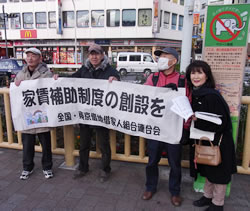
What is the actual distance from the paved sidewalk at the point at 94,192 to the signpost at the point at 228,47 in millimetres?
984

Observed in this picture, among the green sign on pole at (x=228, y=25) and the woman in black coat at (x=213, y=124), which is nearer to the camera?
the woman in black coat at (x=213, y=124)

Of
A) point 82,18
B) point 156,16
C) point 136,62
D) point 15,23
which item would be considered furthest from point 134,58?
point 15,23

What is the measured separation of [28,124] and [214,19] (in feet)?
9.13

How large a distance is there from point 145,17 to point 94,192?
86.5 ft

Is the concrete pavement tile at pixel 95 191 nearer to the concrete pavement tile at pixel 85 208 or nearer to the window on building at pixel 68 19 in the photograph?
the concrete pavement tile at pixel 85 208

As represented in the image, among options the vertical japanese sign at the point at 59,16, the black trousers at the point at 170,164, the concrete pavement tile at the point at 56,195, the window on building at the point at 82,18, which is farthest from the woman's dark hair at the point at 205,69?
the vertical japanese sign at the point at 59,16

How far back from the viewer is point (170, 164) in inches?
109

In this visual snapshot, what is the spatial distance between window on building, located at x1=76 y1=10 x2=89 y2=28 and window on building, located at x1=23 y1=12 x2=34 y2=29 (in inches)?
243

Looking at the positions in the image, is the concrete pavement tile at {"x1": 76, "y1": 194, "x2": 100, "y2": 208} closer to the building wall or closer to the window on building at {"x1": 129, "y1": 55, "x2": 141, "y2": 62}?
the window on building at {"x1": 129, "y1": 55, "x2": 141, "y2": 62}

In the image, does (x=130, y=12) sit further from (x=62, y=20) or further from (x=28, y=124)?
(x=28, y=124)

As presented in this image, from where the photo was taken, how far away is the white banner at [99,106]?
275 cm

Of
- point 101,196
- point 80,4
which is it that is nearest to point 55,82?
point 101,196

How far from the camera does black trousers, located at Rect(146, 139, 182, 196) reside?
2719mm

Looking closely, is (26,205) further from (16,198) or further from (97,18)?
(97,18)
